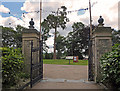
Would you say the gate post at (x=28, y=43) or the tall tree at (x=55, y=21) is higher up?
the tall tree at (x=55, y=21)

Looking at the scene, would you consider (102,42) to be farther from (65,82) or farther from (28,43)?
(28,43)

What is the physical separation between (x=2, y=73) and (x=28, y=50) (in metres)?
2.31

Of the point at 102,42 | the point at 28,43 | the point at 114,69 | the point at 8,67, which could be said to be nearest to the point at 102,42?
the point at 102,42

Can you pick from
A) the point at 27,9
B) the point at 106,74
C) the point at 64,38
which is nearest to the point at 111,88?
the point at 106,74

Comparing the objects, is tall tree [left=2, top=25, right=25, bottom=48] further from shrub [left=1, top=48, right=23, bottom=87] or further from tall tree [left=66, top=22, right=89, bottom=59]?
shrub [left=1, top=48, right=23, bottom=87]

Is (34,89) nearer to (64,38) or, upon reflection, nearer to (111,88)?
(111,88)

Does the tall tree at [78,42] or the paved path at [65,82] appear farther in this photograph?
the tall tree at [78,42]

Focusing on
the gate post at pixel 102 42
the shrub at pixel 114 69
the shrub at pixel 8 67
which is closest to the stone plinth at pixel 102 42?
the gate post at pixel 102 42

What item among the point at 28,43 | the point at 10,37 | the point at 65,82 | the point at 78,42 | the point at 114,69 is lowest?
the point at 65,82

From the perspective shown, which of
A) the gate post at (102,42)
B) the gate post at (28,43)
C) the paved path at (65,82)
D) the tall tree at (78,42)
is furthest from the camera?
the tall tree at (78,42)

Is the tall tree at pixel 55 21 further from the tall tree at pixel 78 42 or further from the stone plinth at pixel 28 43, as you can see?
the stone plinth at pixel 28 43

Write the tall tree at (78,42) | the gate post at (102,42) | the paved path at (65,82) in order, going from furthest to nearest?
the tall tree at (78,42) < the gate post at (102,42) < the paved path at (65,82)

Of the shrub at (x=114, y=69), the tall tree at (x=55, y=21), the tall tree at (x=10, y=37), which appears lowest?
the shrub at (x=114, y=69)

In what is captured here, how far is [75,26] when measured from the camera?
3206 centimetres
